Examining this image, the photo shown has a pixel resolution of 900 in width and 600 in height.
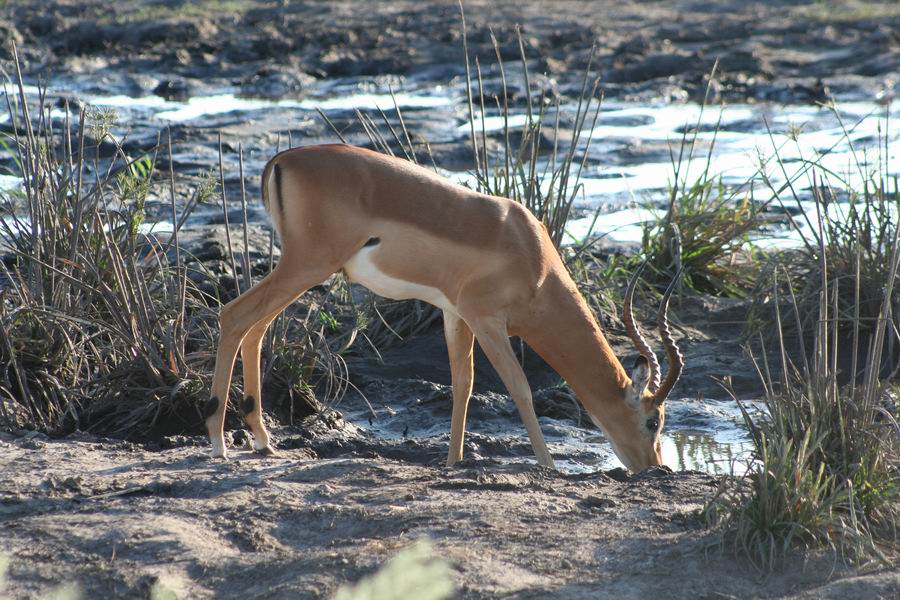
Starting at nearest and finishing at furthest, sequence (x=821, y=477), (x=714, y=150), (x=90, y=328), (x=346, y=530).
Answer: (x=346, y=530)
(x=821, y=477)
(x=90, y=328)
(x=714, y=150)

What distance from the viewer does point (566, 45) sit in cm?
2120

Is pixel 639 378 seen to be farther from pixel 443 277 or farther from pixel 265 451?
pixel 265 451

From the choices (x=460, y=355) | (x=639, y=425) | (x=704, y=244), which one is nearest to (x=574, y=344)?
(x=639, y=425)

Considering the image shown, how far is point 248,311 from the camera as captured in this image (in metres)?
5.13

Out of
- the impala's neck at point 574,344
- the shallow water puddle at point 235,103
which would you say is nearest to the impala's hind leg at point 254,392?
the impala's neck at point 574,344

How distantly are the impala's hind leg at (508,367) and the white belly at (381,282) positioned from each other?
19 cm

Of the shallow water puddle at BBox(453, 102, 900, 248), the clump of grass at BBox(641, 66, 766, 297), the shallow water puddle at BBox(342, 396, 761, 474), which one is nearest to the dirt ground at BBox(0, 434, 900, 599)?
the shallow water puddle at BBox(342, 396, 761, 474)

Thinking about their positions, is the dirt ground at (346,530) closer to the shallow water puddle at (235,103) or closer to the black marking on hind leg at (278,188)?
the black marking on hind leg at (278,188)

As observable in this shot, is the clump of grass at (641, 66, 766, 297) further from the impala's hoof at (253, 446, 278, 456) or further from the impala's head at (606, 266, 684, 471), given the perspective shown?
the impala's hoof at (253, 446, 278, 456)

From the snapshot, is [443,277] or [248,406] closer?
[443,277]

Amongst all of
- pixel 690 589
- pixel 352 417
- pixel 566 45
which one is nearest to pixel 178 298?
pixel 352 417

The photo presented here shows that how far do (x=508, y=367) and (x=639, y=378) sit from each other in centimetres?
59

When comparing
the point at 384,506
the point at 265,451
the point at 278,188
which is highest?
the point at 278,188

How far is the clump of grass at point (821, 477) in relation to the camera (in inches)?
158
